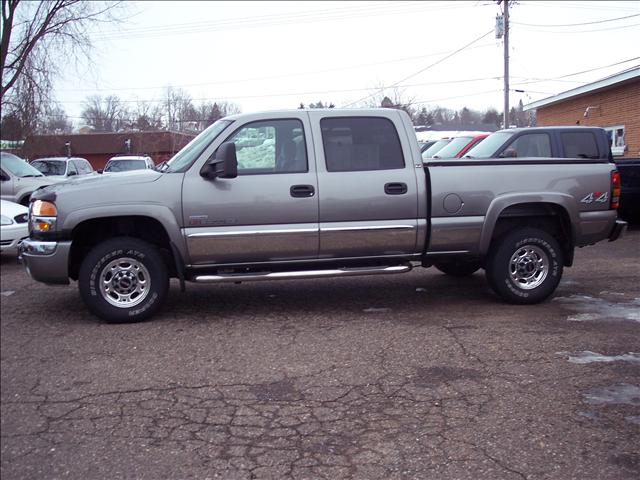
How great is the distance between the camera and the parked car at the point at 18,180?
11367mm

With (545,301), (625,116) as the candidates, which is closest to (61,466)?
(545,301)

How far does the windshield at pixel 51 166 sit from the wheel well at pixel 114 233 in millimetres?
8644

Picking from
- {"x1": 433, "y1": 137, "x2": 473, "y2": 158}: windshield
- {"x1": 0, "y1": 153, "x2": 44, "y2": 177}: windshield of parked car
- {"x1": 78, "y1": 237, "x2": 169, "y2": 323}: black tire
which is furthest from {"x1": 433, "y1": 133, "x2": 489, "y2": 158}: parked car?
{"x1": 78, "y1": 237, "x2": 169, "y2": 323}: black tire

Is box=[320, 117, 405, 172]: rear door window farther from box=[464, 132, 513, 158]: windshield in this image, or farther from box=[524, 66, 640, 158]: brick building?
box=[464, 132, 513, 158]: windshield

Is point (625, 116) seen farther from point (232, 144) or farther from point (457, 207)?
point (232, 144)

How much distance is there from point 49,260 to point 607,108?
392 inches

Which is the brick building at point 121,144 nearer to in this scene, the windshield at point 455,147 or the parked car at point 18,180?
the parked car at point 18,180

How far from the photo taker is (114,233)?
19.5 ft

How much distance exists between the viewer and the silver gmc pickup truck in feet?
18.6

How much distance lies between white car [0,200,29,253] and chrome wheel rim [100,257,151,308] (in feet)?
6.43

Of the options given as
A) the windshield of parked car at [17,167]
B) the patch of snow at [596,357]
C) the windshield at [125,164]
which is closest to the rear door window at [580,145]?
the patch of snow at [596,357]

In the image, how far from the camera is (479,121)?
2197 cm

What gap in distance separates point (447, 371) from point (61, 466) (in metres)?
2.65

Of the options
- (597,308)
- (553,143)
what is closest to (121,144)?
(553,143)
